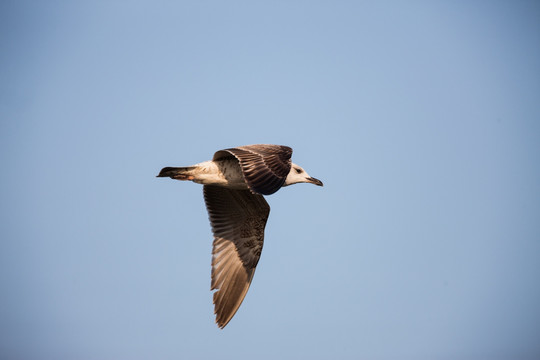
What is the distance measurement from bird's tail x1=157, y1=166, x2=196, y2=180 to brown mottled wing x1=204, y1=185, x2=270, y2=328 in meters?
1.61

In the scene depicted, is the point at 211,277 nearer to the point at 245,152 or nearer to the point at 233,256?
the point at 233,256

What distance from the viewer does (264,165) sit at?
6.38 meters

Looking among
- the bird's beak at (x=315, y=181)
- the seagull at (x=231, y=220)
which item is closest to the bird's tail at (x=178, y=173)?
the seagull at (x=231, y=220)

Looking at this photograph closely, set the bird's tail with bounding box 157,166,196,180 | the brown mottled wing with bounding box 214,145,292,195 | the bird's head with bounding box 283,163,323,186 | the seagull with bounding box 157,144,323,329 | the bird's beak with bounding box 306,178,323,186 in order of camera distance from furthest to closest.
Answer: the bird's beak with bounding box 306,178,323,186 → the bird's head with bounding box 283,163,323,186 → the seagull with bounding box 157,144,323,329 → the bird's tail with bounding box 157,166,196,180 → the brown mottled wing with bounding box 214,145,292,195

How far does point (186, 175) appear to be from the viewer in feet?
23.6

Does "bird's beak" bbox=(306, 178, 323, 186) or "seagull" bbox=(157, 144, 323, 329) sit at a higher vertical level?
"bird's beak" bbox=(306, 178, 323, 186)

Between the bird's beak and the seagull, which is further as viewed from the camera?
the bird's beak

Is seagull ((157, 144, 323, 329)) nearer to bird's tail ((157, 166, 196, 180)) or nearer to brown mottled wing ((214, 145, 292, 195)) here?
bird's tail ((157, 166, 196, 180))

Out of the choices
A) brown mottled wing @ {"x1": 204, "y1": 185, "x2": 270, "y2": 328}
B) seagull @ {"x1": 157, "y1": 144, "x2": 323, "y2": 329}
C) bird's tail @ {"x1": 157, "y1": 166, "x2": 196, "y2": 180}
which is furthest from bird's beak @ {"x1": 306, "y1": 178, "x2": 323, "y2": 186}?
bird's tail @ {"x1": 157, "y1": 166, "x2": 196, "y2": 180}

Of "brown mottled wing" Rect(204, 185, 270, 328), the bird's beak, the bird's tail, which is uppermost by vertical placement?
the bird's beak

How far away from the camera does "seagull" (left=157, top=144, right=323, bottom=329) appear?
24.3ft

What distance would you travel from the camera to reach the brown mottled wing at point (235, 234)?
28.3 feet

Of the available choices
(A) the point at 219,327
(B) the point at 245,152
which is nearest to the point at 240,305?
(A) the point at 219,327

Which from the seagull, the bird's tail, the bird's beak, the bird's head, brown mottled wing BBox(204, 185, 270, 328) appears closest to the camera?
the bird's tail
